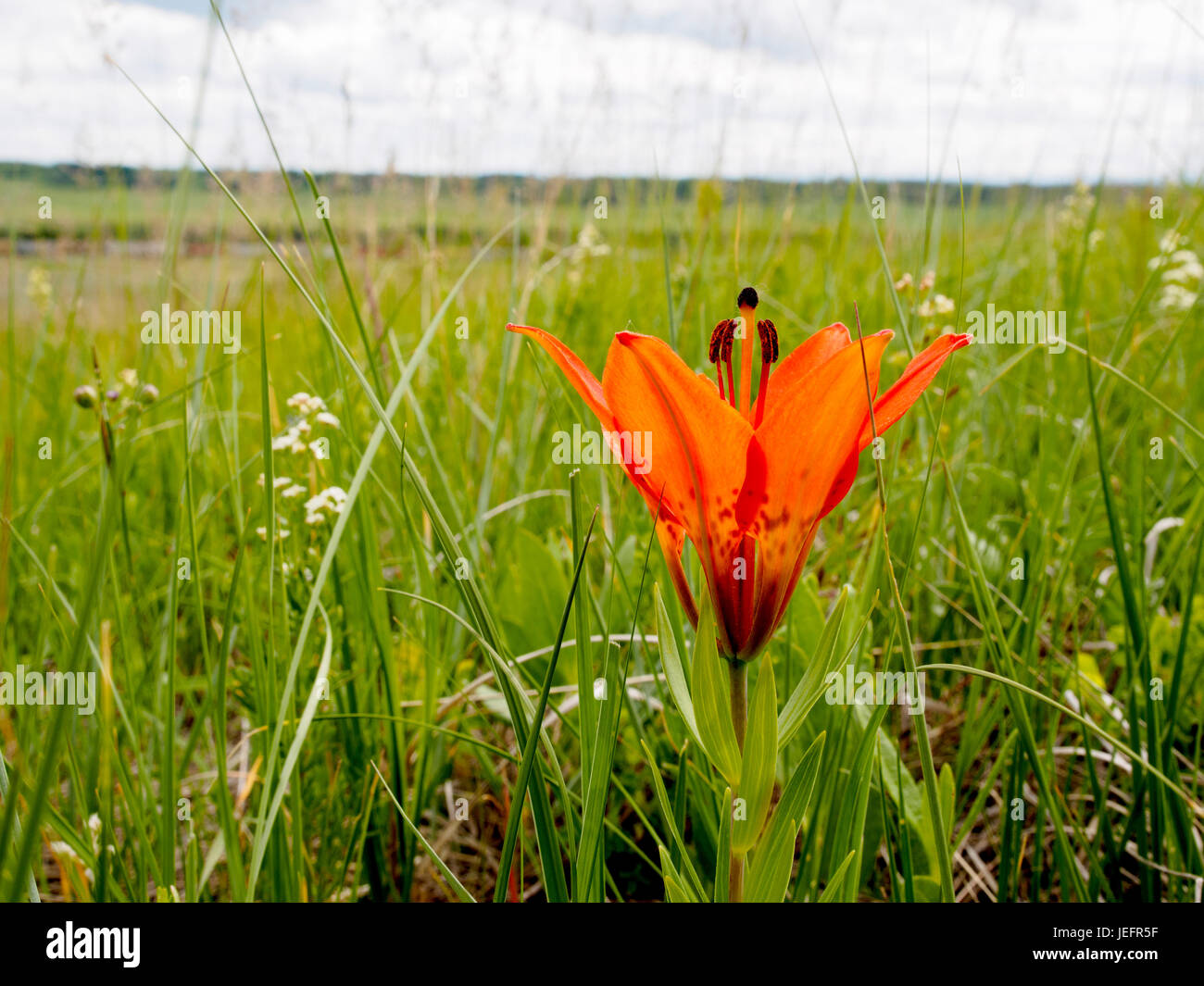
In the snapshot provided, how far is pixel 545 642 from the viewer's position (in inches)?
64.9

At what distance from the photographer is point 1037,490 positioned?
5.74 ft

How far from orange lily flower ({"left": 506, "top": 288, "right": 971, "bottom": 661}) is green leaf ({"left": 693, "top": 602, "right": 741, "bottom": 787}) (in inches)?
1.5

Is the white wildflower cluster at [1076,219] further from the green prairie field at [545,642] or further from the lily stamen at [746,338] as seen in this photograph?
the lily stamen at [746,338]

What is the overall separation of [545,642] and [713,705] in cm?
92

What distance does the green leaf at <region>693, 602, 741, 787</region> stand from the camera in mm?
736

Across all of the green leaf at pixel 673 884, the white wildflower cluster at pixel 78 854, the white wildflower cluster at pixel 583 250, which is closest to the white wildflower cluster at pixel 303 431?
the white wildflower cluster at pixel 78 854

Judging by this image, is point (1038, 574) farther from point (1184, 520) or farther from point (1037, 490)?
point (1037, 490)

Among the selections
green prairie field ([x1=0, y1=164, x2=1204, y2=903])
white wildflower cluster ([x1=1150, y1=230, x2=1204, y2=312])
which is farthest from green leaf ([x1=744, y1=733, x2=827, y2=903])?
white wildflower cluster ([x1=1150, y1=230, x2=1204, y2=312])

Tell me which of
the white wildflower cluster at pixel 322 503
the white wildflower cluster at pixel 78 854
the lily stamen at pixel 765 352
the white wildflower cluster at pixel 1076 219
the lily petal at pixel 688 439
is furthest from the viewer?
the white wildflower cluster at pixel 1076 219

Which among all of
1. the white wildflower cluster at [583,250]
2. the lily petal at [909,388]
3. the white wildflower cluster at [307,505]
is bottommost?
the white wildflower cluster at [307,505]

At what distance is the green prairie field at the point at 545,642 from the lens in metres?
0.88

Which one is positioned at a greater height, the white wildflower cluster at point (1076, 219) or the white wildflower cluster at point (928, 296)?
the white wildflower cluster at point (1076, 219)

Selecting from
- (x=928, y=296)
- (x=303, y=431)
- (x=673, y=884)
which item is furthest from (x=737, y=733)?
(x=928, y=296)

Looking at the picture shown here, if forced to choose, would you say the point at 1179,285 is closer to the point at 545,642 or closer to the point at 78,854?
the point at 545,642
